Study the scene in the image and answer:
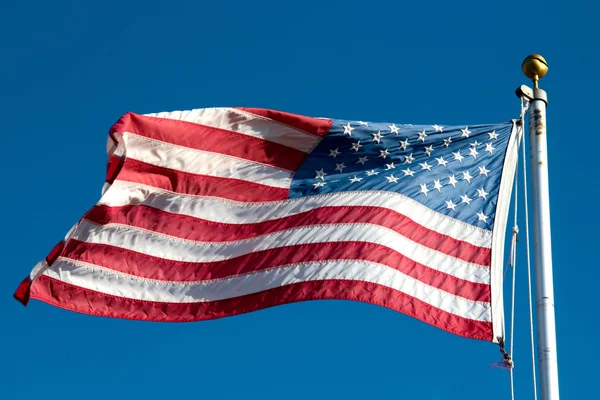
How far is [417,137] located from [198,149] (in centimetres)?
309

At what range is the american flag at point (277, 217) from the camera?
16594 mm

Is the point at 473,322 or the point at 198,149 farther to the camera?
the point at 198,149

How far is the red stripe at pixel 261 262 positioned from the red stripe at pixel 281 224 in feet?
1.30

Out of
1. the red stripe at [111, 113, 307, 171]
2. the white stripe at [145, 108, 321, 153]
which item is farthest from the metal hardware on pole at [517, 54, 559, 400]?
the red stripe at [111, 113, 307, 171]

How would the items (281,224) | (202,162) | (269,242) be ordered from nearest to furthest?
(269,242), (281,224), (202,162)

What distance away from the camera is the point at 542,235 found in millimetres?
15016

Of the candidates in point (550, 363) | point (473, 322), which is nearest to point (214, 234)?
point (473, 322)

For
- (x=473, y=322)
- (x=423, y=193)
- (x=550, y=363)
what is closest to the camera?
(x=550, y=363)

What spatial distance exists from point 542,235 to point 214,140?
17.8ft

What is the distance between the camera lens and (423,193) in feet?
57.2

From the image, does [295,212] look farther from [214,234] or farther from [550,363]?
[550,363]

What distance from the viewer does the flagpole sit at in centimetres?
1388

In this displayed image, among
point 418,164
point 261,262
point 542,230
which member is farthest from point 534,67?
point 261,262

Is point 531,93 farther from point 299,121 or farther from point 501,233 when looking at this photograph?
point 299,121
